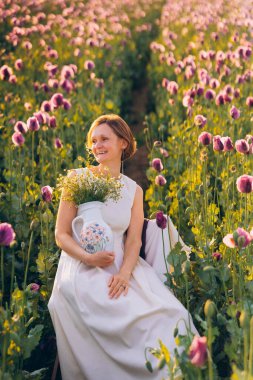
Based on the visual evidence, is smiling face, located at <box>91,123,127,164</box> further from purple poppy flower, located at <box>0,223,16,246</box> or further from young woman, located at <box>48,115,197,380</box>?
purple poppy flower, located at <box>0,223,16,246</box>

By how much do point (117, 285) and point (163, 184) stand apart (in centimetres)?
76

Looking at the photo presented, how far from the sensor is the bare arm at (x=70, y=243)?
2.77 meters

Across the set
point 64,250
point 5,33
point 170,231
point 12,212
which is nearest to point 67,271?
point 64,250

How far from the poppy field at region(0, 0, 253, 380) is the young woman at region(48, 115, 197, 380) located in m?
0.10

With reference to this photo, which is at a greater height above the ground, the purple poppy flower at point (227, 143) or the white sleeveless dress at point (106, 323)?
the purple poppy flower at point (227, 143)

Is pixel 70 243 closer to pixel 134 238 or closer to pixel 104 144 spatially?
pixel 134 238

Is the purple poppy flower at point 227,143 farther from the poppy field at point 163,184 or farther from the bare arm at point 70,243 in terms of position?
the bare arm at point 70,243

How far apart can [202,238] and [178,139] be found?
73.0 inches

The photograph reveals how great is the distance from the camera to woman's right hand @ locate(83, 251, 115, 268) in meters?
2.76


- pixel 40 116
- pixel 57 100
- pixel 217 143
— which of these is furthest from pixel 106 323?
pixel 57 100

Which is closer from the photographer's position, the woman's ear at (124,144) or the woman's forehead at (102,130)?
the woman's forehead at (102,130)

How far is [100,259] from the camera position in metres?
2.76

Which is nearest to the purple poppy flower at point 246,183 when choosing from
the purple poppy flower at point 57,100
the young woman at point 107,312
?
the young woman at point 107,312

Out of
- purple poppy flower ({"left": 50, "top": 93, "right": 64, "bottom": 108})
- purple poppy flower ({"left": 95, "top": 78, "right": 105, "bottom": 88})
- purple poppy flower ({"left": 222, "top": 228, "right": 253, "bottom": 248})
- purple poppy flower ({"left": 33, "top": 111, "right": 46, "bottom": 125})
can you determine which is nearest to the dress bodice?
purple poppy flower ({"left": 222, "top": 228, "right": 253, "bottom": 248})
